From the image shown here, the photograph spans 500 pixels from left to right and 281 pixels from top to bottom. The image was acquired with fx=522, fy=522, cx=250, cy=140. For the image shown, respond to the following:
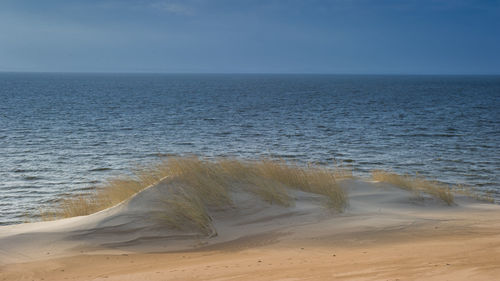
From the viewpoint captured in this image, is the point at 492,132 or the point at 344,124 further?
the point at 344,124

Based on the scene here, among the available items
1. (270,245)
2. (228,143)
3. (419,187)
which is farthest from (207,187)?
(228,143)

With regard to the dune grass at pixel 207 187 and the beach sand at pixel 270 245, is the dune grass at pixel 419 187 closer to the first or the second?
the beach sand at pixel 270 245

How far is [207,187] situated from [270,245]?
2.15m

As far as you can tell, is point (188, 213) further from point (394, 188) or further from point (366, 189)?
point (394, 188)

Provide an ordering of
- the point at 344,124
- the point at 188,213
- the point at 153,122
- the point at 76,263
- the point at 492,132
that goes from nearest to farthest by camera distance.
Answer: the point at 76,263
the point at 188,213
the point at 492,132
the point at 344,124
the point at 153,122

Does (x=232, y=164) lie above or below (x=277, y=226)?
above

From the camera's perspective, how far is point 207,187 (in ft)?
33.4

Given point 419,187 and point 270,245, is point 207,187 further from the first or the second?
point 419,187

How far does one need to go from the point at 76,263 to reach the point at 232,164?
4.27 metres

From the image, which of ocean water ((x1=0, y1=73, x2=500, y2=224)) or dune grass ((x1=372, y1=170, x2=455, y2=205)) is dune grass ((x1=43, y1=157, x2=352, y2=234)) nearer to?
dune grass ((x1=372, y1=170, x2=455, y2=205))

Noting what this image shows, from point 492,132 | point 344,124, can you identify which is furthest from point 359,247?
point 344,124

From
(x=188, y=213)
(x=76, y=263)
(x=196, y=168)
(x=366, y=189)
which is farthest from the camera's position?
(x=366, y=189)

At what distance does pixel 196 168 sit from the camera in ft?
35.4

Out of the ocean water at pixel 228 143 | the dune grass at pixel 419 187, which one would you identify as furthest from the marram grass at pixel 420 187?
the ocean water at pixel 228 143
